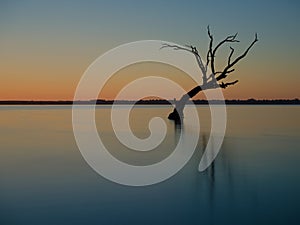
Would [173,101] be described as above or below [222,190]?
above

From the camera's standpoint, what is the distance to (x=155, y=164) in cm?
645

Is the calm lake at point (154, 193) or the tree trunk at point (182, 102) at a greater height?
the tree trunk at point (182, 102)

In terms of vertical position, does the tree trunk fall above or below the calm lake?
above

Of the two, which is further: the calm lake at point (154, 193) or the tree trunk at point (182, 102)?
the tree trunk at point (182, 102)

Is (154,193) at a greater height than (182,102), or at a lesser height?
lesser

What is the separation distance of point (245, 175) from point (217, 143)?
3841 millimetres

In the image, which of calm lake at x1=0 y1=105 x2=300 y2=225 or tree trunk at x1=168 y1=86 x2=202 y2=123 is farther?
tree trunk at x1=168 y1=86 x2=202 y2=123

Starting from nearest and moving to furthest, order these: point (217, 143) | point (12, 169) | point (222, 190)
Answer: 1. point (222, 190)
2. point (12, 169)
3. point (217, 143)

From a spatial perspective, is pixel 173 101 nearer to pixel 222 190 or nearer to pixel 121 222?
pixel 222 190

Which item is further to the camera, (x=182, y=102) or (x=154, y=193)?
(x=182, y=102)

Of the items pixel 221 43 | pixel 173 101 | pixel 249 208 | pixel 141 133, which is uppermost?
pixel 221 43

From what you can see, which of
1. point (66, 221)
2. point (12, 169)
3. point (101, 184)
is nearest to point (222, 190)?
point (101, 184)

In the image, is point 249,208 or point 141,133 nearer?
point 249,208

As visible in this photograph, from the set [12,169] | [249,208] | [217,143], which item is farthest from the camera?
[217,143]
